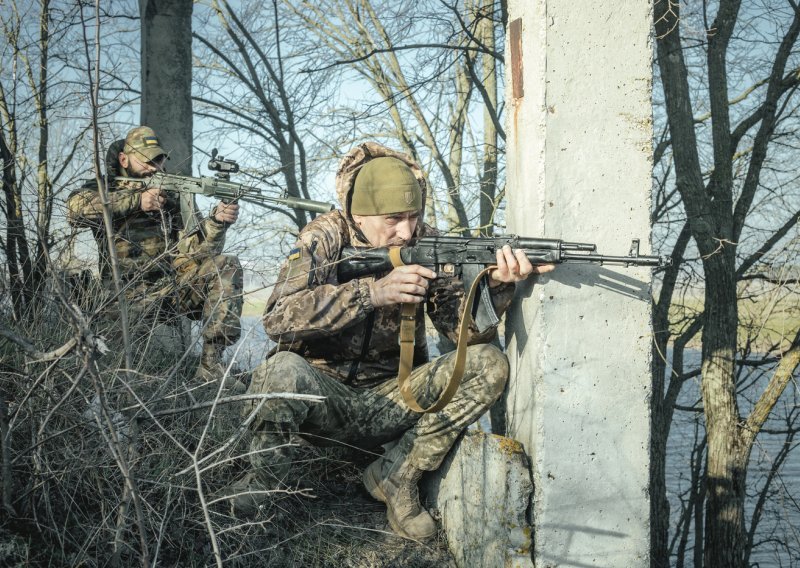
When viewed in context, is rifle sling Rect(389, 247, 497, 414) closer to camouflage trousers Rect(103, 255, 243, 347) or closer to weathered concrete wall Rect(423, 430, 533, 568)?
weathered concrete wall Rect(423, 430, 533, 568)

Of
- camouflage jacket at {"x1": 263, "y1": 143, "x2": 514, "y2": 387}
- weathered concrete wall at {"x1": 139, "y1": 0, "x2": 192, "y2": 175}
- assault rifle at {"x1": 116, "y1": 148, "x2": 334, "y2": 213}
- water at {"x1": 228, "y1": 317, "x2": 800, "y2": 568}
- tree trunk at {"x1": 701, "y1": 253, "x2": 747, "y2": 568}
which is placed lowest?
water at {"x1": 228, "y1": 317, "x2": 800, "y2": 568}

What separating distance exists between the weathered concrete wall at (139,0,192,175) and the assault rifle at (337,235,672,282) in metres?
2.98

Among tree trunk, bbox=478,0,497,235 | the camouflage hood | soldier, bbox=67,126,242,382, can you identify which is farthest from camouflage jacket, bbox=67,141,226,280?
tree trunk, bbox=478,0,497,235

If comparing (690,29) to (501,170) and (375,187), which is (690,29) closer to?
(375,187)

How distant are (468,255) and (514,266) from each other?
351mm

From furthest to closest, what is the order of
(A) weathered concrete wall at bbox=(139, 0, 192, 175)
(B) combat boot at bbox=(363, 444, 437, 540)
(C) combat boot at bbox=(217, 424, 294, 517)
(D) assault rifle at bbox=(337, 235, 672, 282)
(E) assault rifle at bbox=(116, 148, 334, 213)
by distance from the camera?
(A) weathered concrete wall at bbox=(139, 0, 192, 175) < (E) assault rifle at bbox=(116, 148, 334, 213) < (B) combat boot at bbox=(363, 444, 437, 540) < (C) combat boot at bbox=(217, 424, 294, 517) < (D) assault rifle at bbox=(337, 235, 672, 282)

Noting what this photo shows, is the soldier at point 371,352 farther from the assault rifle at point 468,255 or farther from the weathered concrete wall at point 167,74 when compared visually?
the weathered concrete wall at point 167,74

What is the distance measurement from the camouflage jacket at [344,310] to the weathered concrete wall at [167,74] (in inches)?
109

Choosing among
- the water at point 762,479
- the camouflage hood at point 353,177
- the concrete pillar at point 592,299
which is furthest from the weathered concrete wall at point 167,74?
the water at point 762,479

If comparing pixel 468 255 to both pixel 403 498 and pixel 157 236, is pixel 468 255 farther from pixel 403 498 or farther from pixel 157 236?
pixel 157 236

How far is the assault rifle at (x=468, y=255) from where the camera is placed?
3.23 m

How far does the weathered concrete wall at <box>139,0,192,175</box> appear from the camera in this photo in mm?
6367

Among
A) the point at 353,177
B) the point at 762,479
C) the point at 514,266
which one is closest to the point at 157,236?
the point at 353,177

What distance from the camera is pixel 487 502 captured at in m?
3.52
